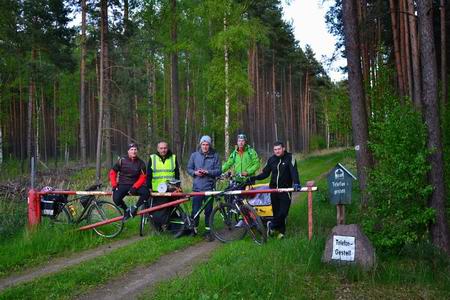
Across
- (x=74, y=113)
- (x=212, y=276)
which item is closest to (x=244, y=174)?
(x=212, y=276)

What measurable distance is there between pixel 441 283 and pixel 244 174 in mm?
4462

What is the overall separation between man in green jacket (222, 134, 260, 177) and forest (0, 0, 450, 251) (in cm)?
226

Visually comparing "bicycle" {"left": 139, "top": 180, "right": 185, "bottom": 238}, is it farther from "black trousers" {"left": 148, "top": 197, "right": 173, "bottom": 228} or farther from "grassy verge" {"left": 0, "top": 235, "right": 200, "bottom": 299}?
"grassy verge" {"left": 0, "top": 235, "right": 200, "bottom": 299}

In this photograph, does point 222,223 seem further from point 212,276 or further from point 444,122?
point 444,122

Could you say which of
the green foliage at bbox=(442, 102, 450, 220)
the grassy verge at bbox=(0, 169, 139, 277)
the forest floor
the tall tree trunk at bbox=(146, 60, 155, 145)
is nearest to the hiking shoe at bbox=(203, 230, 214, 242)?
the forest floor

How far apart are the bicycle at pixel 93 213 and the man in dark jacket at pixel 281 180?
3439 millimetres

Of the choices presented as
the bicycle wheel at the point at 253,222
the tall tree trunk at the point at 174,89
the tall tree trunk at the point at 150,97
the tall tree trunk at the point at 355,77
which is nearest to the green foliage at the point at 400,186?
the tall tree trunk at the point at 355,77

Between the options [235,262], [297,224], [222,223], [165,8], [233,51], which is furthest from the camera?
[233,51]

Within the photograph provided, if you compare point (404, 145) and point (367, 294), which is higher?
point (404, 145)

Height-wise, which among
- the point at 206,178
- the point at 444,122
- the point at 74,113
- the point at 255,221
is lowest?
the point at 255,221

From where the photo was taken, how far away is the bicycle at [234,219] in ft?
26.7

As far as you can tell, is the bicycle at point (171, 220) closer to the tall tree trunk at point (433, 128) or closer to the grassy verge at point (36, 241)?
the grassy verge at point (36, 241)

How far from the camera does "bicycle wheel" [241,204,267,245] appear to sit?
780 cm

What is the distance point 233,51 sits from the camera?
21.4m
